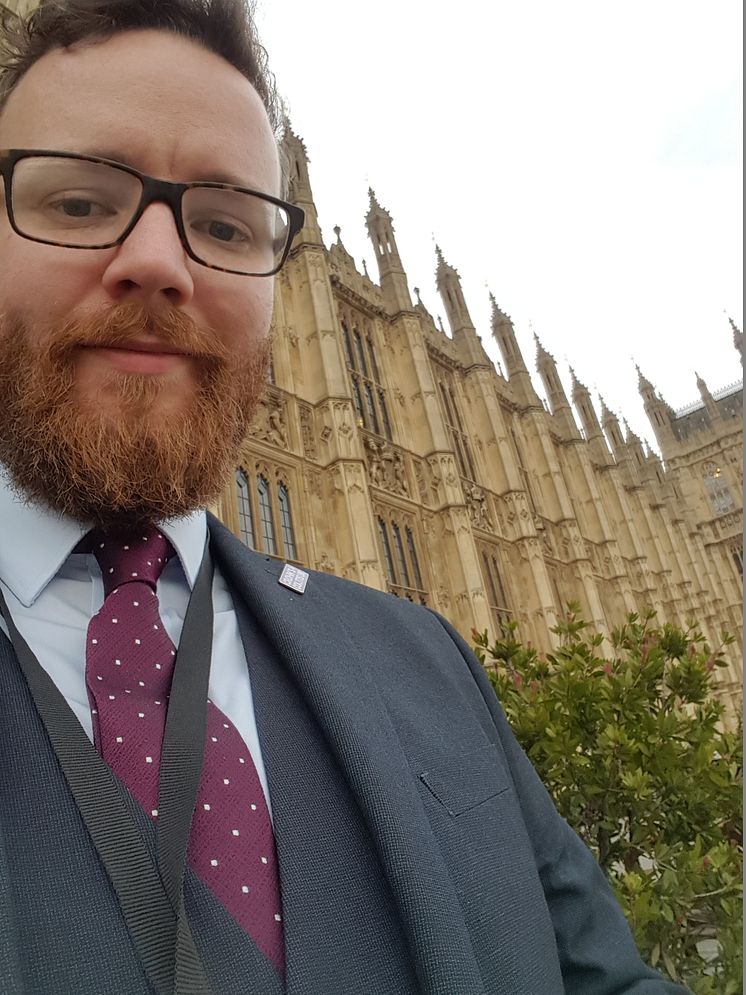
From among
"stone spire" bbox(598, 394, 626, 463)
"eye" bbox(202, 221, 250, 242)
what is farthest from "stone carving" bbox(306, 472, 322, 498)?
"stone spire" bbox(598, 394, 626, 463)

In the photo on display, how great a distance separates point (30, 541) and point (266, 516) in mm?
9018

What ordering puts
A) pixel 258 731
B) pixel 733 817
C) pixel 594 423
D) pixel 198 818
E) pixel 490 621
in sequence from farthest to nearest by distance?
1. pixel 594 423
2. pixel 490 621
3. pixel 733 817
4. pixel 258 731
5. pixel 198 818

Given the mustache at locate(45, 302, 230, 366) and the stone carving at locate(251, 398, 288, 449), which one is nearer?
the mustache at locate(45, 302, 230, 366)

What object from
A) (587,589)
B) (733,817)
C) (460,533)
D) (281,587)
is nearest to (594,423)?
(587,589)

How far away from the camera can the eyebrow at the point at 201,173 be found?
1.03 metres

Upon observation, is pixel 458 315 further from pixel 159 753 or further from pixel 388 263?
pixel 159 753

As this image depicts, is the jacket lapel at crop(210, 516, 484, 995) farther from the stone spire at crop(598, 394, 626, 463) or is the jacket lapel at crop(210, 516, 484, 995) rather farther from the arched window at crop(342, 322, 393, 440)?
the stone spire at crop(598, 394, 626, 463)

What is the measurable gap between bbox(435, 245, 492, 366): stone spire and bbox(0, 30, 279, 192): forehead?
17.8 m

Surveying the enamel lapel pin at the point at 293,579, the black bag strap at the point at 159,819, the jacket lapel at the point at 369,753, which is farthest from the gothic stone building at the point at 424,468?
the black bag strap at the point at 159,819

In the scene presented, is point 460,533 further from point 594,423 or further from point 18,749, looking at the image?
point 594,423

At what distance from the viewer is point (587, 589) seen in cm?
1838

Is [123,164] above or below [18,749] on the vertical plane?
above

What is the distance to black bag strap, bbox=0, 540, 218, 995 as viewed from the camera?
60 centimetres

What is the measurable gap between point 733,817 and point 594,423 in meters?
26.3
